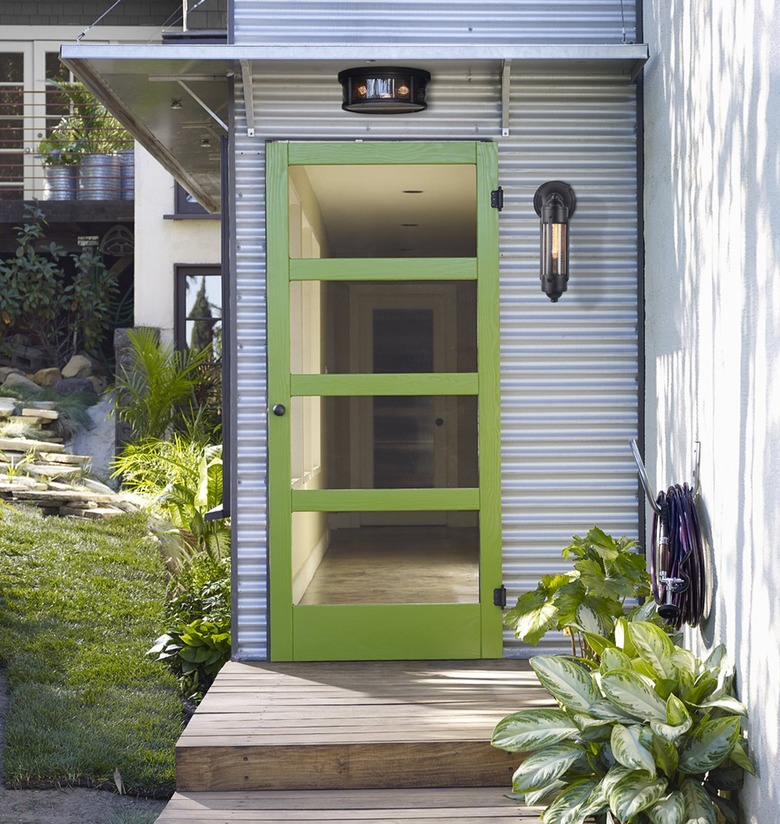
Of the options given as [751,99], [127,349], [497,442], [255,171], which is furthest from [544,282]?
[127,349]

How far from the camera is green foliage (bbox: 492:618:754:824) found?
3105mm

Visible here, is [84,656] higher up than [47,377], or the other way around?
[47,377]

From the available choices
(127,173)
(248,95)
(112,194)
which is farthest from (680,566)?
(127,173)

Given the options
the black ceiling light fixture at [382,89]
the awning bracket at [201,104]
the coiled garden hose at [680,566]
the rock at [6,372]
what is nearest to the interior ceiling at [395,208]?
the black ceiling light fixture at [382,89]

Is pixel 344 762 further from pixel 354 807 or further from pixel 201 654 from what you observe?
pixel 201 654

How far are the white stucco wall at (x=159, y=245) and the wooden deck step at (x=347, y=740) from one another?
323 inches

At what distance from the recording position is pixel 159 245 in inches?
480

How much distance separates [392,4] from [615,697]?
324 centimetres

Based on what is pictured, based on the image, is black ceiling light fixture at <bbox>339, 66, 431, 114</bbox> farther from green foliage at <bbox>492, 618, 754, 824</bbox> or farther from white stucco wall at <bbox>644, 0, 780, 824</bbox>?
green foliage at <bbox>492, 618, 754, 824</bbox>

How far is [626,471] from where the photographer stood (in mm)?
5066

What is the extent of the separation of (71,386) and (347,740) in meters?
8.91

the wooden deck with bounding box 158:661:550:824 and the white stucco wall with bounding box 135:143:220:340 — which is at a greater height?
the white stucco wall with bounding box 135:143:220:340

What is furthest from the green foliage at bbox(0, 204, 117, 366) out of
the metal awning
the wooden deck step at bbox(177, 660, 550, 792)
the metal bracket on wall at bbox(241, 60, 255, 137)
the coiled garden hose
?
the coiled garden hose

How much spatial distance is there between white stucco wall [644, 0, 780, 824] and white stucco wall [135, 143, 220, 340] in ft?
26.7
